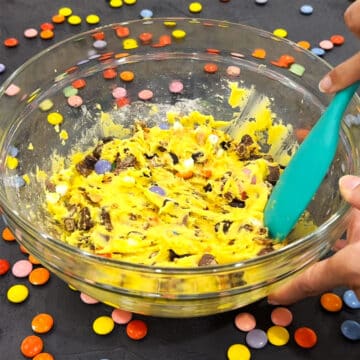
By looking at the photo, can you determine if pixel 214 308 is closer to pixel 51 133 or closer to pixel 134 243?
pixel 134 243

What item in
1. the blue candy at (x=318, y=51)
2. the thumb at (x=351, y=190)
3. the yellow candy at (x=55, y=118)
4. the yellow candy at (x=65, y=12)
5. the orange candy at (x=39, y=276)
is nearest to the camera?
the thumb at (x=351, y=190)

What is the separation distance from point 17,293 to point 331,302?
537 mm

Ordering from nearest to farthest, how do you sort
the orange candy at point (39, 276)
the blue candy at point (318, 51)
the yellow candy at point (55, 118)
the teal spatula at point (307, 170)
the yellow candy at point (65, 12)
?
the teal spatula at point (307, 170) → the orange candy at point (39, 276) → the yellow candy at point (55, 118) → the blue candy at point (318, 51) → the yellow candy at point (65, 12)

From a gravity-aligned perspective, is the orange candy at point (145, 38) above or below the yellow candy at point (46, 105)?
above

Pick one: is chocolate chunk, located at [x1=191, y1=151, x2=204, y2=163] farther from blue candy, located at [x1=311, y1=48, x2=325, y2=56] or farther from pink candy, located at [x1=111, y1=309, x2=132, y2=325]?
blue candy, located at [x1=311, y1=48, x2=325, y2=56]

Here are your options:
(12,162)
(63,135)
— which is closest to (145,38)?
(63,135)

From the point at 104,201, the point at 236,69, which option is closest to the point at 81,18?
the point at 236,69

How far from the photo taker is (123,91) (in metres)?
1.13

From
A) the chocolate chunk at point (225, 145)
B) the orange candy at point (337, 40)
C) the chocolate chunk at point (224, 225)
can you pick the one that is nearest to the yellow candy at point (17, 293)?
the chocolate chunk at point (224, 225)

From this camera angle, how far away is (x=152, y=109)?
1148mm

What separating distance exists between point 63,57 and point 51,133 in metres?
0.15

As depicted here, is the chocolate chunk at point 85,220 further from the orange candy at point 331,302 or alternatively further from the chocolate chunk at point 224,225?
the orange candy at point 331,302

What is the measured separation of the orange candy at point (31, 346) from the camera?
862 millimetres

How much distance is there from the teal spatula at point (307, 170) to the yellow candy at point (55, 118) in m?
0.44
